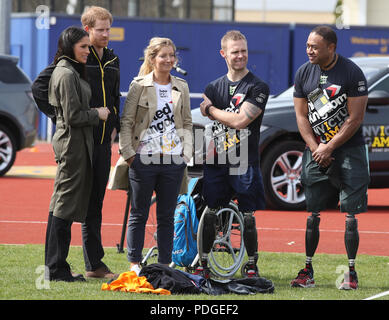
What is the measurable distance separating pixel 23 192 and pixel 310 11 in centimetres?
9920

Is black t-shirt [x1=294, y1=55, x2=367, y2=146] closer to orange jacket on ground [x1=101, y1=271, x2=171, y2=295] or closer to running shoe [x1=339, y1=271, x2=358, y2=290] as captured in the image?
running shoe [x1=339, y1=271, x2=358, y2=290]

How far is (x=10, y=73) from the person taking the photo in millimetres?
16719

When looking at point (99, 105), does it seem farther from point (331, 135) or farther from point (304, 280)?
point (304, 280)

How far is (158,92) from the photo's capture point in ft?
26.4

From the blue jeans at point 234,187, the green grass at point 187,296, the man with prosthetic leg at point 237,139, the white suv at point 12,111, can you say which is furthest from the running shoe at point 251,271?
the white suv at point 12,111

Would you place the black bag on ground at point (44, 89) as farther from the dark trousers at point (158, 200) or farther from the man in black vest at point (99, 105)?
the dark trousers at point (158, 200)

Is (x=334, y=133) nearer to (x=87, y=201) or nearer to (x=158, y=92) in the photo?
(x=158, y=92)

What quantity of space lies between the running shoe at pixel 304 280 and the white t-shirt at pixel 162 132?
1.36 metres

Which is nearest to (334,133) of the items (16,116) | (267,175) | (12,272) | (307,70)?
(307,70)

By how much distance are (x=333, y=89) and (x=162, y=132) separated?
1.38m

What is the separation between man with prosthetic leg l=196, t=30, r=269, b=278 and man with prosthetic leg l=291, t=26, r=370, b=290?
0.39 meters

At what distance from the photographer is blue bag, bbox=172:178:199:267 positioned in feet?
28.3

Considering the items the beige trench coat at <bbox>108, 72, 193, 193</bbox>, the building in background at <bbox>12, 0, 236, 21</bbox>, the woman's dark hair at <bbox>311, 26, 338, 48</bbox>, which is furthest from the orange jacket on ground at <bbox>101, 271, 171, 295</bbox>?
the building in background at <bbox>12, 0, 236, 21</bbox>

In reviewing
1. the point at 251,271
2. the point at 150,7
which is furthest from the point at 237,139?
the point at 150,7
